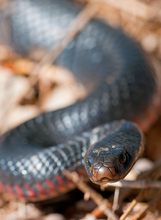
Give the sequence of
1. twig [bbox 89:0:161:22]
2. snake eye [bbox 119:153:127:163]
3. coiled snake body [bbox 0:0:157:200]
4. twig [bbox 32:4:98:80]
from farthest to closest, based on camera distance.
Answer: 1. twig [bbox 89:0:161:22]
2. twig [bbox 32:4:98:80]
3. coiled snake body [bbox 0:0:157:200]
4. snake eye [bbox 119:153:127:163]

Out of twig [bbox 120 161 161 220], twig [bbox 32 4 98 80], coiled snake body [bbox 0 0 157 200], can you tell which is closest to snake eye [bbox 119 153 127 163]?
coiled snake body [bbox 0 0 157 200]

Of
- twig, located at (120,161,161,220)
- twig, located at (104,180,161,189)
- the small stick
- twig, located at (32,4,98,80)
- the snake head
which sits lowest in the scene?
twig, located at (32,4,98,80)

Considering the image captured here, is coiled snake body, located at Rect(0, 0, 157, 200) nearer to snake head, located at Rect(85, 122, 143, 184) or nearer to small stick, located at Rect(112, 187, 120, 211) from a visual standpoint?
snake head, located at Rect(85, 122, 143, 184)

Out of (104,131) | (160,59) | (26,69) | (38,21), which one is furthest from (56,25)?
(104,131)

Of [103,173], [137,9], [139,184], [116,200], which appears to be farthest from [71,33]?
[103,173]

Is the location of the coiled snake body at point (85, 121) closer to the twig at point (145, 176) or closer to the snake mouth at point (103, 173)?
the snake mouth at point (103, 173)

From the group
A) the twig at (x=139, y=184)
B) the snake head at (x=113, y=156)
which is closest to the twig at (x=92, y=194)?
the twig at (x=139, y=184)

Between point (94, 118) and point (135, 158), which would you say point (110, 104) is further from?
point (135, 158)
